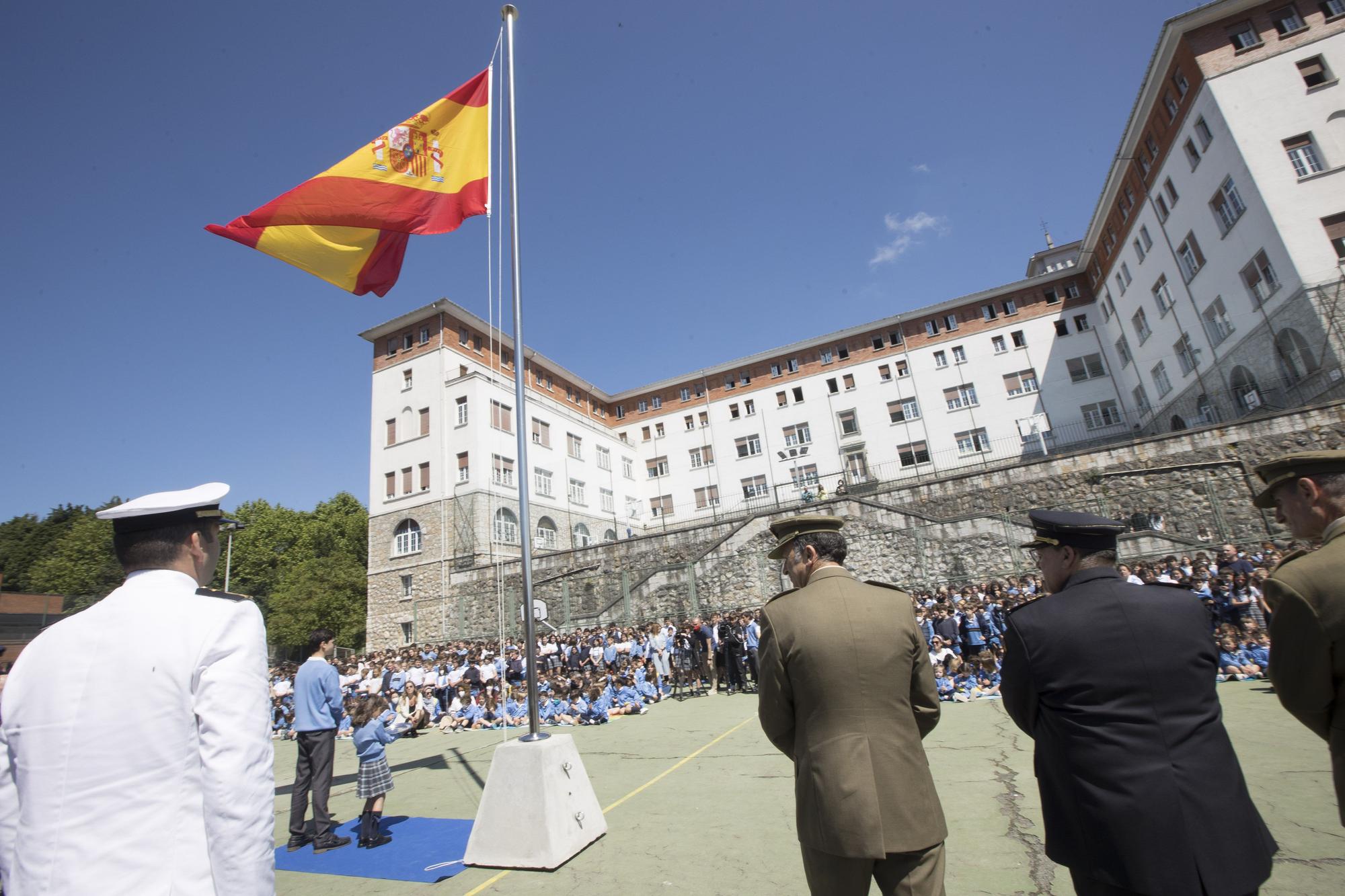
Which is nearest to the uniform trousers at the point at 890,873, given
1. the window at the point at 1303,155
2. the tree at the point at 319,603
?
the window at the point at 1303,155

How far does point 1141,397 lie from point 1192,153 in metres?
13.7

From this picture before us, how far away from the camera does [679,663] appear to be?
15.8 m

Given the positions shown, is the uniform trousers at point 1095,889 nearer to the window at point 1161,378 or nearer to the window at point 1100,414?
the window at point 1161,378

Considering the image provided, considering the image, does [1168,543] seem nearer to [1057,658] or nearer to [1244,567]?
[1244,567]

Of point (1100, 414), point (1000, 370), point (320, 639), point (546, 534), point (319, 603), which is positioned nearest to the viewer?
point (320, 639)

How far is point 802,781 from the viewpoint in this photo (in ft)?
8.51

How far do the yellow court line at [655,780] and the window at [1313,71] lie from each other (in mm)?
29720

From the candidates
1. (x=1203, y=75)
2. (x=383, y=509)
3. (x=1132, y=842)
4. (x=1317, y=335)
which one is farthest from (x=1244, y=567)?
(x=383, y=509)

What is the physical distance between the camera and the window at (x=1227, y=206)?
2206cm

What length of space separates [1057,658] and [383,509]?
35527mm

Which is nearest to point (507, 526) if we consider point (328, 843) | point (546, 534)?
point (546, 534)

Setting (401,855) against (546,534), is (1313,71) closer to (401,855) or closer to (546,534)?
(401,855)

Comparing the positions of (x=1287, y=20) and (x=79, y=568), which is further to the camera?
(x=79, y=568)

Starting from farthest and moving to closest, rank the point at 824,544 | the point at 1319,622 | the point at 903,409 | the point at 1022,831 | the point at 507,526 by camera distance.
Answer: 1. the point at 903,409
2. the point at 507,526
3. the point at 1022,831
4. the point at 824,544
5. the point at 1319,622
